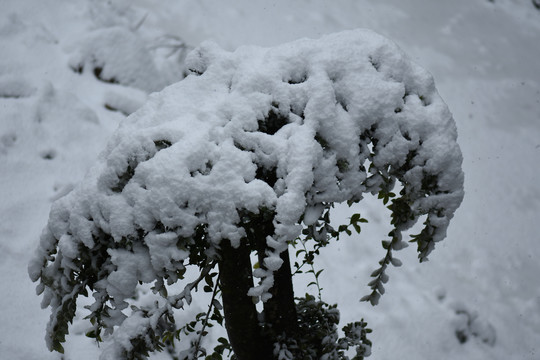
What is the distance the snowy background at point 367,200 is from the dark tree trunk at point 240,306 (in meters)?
1.37

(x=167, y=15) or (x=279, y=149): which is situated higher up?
(x=167, y=15)

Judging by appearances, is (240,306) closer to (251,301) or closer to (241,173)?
(251,301)

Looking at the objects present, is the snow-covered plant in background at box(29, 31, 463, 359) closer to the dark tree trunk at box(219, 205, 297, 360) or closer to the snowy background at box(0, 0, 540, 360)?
the dark tree trunk at box(219, 205, 297, 360)

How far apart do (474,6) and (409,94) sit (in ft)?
18.6

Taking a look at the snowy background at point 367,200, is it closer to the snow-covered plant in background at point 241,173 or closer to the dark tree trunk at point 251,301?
the dark tree trunk at point 251,301

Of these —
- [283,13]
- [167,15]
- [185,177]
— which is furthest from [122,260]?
[283,13]

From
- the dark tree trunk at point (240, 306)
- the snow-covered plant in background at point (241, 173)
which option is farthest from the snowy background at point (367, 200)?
the snow-covered plant in background at point (241, 173)

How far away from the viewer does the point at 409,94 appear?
158 centimetres

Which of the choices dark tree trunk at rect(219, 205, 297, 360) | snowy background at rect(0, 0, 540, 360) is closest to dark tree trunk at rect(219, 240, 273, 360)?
dark tree trunk at rect(219, 205, 297, 360)

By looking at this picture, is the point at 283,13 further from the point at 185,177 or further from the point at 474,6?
the point at 185,177

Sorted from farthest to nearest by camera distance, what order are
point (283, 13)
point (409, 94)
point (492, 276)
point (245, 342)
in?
1. point (283, 13)
2. point (492, 276)
3. point (245, 342)
4. point (409, 94)

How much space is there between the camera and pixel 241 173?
4.51ft

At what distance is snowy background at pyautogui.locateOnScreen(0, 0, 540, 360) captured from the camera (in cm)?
338

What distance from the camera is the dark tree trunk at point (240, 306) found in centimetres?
161
